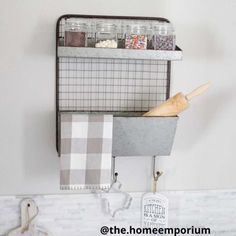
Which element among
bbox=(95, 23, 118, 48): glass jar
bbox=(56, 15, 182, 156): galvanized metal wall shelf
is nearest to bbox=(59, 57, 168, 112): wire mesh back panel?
bbox=(56, 15, 182, 156): galvanized metal wall shelf

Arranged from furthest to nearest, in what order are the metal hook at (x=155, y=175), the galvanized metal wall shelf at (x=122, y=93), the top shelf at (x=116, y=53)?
the metal hook at (x=155, y=175) → the galvanized metal wall shelf at (x=122, y=93) → the top shelf at (x=116, y=53)

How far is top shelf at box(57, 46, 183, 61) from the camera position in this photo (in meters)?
1.22

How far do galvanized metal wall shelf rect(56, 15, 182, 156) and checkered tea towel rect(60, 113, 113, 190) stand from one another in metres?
0.05

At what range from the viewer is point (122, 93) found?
1456 mm

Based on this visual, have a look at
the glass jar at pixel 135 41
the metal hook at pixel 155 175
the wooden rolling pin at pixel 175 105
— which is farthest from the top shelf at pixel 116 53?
the metal hook at pixel 155 175

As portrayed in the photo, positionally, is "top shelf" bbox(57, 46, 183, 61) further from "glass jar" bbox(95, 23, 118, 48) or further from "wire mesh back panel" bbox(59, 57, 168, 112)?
"wire mesh back panel" bbox(59, 57, 168, 112)

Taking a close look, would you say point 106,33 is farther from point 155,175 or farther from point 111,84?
point 155,175

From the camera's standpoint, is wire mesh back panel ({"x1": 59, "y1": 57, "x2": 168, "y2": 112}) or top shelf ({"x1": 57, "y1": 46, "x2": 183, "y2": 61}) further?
wire mesh back panel ({"x1": 59, "y1": 57, "x2": 168, "y2": 112})

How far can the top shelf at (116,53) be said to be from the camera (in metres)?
1.22

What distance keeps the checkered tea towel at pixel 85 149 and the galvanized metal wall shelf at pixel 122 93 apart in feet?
0.16

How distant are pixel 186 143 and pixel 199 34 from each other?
1.34 ft

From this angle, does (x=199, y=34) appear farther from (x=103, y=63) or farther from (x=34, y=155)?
(x=34, y=155)

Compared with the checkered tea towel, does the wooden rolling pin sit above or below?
above

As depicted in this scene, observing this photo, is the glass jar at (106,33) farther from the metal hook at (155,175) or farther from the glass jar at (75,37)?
the metal hook at (155,175)
